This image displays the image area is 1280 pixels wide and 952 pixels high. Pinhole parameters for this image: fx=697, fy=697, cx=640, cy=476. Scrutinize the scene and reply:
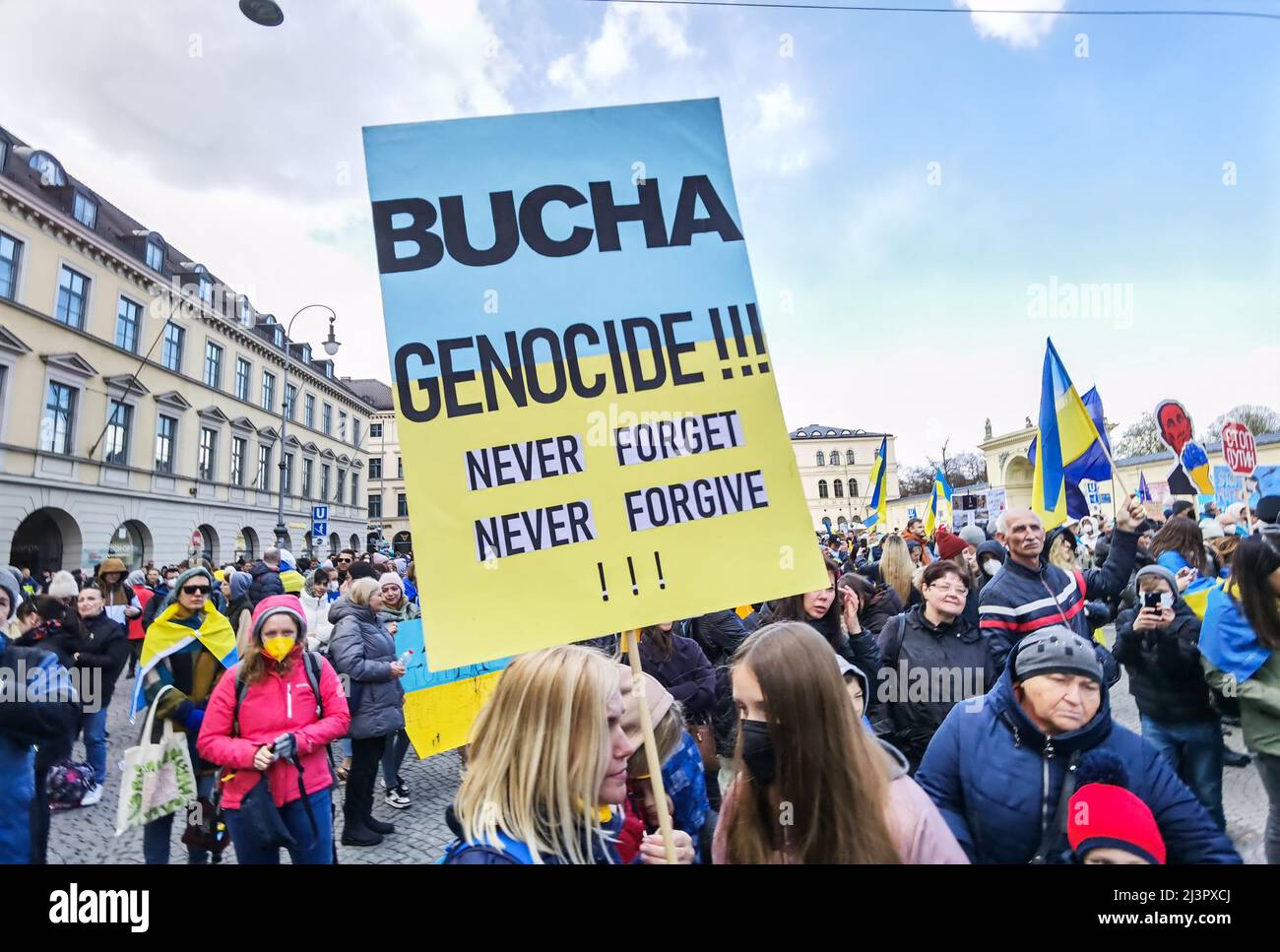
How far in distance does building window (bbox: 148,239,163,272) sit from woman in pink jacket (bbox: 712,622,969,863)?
33.7 meters

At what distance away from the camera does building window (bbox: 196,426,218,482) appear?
29.8 metres

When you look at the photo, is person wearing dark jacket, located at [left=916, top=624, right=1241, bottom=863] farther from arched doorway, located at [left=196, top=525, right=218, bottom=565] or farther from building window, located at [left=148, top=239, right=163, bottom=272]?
building window, located at [left=148, top=239, right=163, bottom=272]

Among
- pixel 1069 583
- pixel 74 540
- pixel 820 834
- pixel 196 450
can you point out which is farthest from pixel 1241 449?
pixel 196 450

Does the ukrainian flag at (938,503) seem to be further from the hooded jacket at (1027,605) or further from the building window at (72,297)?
the building window at (72,297)

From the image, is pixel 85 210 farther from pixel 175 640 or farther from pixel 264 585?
pixel 175 640

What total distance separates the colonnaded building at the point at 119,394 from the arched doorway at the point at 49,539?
46 millimetres

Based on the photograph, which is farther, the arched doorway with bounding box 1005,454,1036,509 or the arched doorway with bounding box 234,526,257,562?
the arched doorway with bounding box 1005,454,1036,509

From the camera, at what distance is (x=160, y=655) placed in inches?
143

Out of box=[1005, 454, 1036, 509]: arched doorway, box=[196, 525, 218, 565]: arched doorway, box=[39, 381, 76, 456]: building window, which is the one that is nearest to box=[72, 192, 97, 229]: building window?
box=[39, 381, 76, 456]: building window

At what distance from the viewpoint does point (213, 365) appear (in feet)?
103

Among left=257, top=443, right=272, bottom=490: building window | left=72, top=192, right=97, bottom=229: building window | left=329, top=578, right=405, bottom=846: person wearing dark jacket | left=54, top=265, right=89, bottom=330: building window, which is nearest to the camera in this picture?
left=329, top=578, right=405, bottom=846: person wearing dark jacket

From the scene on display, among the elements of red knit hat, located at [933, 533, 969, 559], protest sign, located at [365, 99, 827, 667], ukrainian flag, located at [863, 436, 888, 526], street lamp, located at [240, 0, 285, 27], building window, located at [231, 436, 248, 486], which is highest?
building window, located at [231, 436, 248, 486]

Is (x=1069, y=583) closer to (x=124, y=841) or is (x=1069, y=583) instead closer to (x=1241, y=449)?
(x=124, y=841)

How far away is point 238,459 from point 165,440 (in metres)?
5.04
